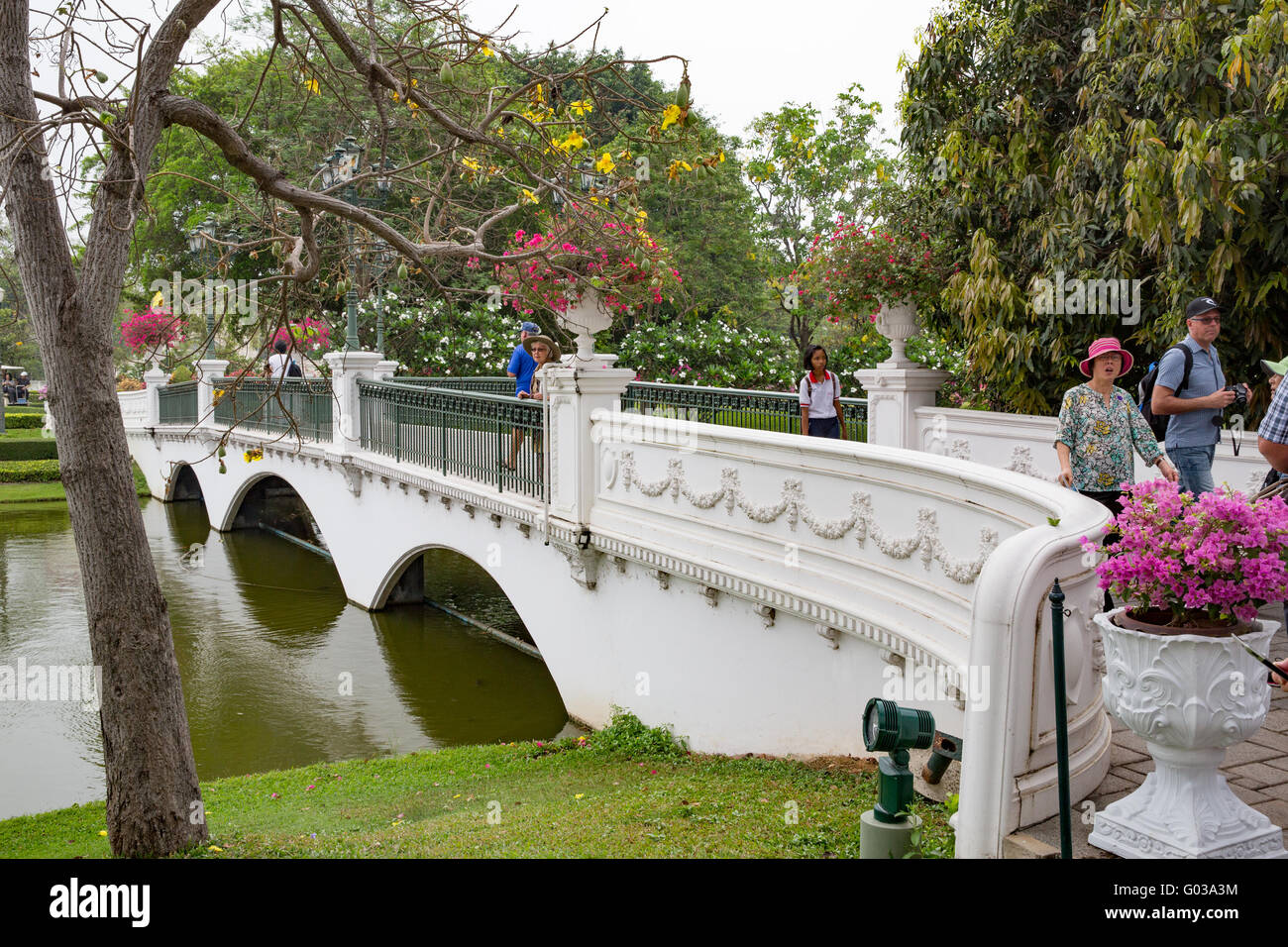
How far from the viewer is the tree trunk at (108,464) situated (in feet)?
19.9

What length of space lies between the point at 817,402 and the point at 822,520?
3689 mm

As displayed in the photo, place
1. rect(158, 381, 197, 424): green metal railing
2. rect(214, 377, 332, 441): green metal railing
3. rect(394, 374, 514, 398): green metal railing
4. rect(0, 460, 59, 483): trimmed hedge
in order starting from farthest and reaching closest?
rect(0, 460, 59, 483): trimmed hedge, rect(158, 381, 197, 424): green metal railing, rect(394, 374, 514, 398): green metal railing, rect(214, 377, 332, 441): green metal railing

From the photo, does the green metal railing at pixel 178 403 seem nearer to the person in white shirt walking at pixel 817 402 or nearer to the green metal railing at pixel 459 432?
the green metal railing at pixel 459 432

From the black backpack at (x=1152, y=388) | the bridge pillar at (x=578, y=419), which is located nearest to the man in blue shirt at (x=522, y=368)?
the bridge pillar at (x=578, y=419)

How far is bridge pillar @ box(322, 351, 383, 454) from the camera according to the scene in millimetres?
16453

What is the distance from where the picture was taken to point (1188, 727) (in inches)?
140

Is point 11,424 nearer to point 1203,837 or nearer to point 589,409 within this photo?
point 589,409

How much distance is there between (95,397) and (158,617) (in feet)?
4.13

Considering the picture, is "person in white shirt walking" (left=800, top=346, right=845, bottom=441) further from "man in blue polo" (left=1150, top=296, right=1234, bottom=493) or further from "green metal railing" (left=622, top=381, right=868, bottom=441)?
"man in blue polo" (left=1150, top=296, right=1234, bottom=493)

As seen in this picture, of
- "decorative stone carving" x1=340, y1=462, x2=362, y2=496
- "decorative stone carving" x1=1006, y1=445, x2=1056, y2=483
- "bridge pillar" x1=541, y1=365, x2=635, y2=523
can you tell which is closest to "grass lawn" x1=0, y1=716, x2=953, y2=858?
"bridge pillar" x1=541, y1=365, x2=635, y2=523

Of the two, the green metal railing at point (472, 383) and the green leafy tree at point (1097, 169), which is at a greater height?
the green leafy tree at point (1097, 169)

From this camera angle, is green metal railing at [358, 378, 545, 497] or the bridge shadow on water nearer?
green metal railing at [358, 378, 545, 497]

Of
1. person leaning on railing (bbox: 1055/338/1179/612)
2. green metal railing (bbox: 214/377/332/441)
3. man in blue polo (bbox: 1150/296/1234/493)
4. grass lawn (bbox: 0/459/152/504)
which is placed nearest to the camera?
person leaning on railing (bbox: 1055/338/1179/612)

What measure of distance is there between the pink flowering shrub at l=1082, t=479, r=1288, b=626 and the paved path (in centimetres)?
94
